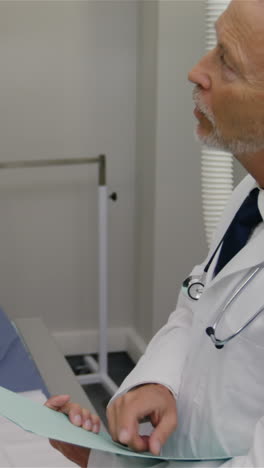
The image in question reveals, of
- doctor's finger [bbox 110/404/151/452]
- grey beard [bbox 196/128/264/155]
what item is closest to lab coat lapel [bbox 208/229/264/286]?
grey beard [bbox 196/128/264/155]

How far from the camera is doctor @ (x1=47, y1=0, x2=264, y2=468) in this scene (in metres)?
1.08

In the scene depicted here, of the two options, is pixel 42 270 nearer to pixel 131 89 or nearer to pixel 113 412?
pixel 131 89

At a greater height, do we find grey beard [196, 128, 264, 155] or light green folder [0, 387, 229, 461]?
grey beard [196, 128, 264, 155]

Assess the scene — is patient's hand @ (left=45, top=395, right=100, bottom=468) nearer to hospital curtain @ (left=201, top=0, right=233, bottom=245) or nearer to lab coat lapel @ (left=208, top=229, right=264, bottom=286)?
lab coat lapel @ (left=208, top=229, right=264, bottom=286)

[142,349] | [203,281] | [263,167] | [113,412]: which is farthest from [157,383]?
[142,349]

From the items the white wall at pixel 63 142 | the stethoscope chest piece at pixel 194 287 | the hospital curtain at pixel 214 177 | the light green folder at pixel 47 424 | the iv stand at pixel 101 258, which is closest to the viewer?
the light green folder at pixel 47 424

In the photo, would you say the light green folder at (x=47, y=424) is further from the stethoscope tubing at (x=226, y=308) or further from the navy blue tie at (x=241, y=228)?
the navy blue tie at (x=241, y=228)

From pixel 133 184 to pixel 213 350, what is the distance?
2.50 meters

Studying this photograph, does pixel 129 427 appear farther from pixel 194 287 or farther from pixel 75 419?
pixel 194 287

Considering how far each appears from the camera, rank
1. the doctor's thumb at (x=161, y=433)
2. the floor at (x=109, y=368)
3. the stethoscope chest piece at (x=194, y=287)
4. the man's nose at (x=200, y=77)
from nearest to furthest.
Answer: the doctor's thumb at (x=161, y=433)
the man's nose at (x=200, y=77)
the stethoscope chest piece at (x=194, y=287)
the floor at (x=109, y=368)

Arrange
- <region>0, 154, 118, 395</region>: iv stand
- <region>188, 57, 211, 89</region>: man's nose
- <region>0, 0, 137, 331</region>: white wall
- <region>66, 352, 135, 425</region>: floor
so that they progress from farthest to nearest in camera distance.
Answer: <region>0, 0, 137, 331</region>: white wall
<region>66, 352, 135, 425</region>: floor
<region>0, 154, 118, 395</region>: iv stand
<region>188, 57, 211, 89</region>: man's nose

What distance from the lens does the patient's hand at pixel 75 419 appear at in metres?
1.08

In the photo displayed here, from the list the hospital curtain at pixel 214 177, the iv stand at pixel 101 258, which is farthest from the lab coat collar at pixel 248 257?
the iv stand at pixel 101 258

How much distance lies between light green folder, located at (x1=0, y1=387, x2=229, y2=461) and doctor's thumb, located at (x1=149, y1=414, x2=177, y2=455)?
0.02 metres
